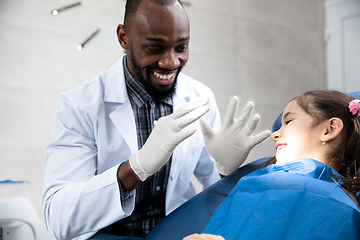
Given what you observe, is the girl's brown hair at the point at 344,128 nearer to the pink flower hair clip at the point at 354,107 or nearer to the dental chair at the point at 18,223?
the pink flower hair clip at the point at 354,107

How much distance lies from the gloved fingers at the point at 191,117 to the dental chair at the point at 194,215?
33 cm

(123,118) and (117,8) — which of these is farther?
(117,8)

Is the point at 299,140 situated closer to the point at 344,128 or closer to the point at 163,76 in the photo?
the point at 344,128

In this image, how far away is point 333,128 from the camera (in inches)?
47.0

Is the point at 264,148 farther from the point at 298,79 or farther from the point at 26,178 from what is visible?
the point at 26,178

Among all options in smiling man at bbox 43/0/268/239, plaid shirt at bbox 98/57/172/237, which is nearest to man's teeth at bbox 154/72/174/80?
smiling man at bbox 43/0/268/239

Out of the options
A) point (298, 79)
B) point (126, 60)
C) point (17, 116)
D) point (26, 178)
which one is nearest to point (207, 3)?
point (298, 79)

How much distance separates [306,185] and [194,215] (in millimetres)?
454

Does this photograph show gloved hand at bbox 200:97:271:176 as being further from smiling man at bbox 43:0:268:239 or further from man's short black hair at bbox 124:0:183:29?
man's short black hair at bbox 124:0:183:29

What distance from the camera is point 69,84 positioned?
91.4 inches

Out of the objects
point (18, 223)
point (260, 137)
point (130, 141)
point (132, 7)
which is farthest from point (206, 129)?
point (18, 223)

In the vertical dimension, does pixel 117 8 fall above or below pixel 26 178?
above

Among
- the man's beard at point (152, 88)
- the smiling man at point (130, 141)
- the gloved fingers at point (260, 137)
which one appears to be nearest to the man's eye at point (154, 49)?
the smiling man at point (130, 141)

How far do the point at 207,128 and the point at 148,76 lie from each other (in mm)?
331
